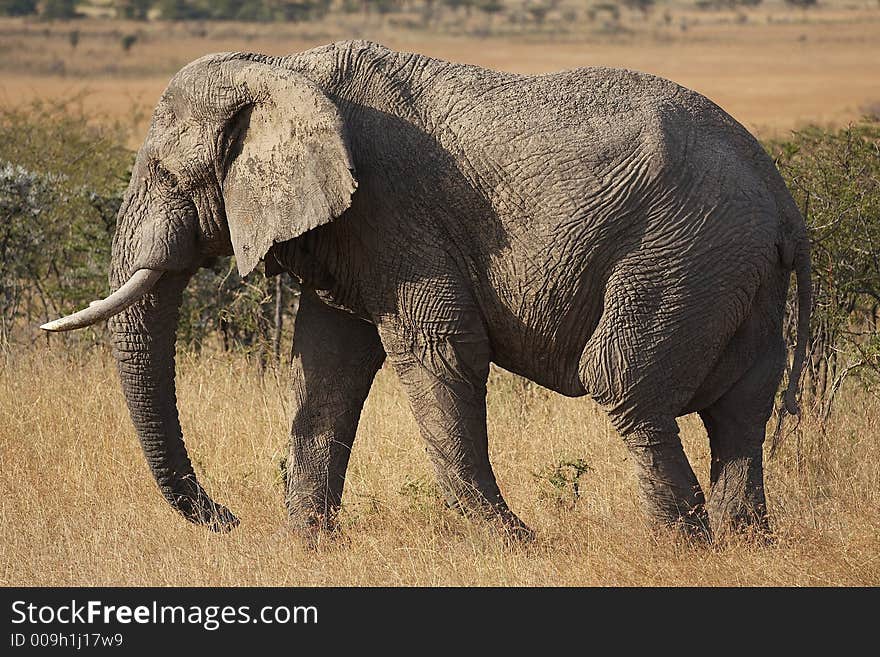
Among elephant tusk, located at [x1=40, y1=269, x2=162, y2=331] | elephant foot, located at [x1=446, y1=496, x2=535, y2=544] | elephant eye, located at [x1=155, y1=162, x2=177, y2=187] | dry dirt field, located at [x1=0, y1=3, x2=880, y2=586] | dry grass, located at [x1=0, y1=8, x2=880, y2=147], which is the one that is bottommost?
dry grass, located at [x1=0, y1=8, x2=880, y2=147]

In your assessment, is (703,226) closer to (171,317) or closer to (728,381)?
(728,381)

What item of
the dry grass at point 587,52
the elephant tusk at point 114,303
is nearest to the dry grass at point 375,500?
the elephant tusk at point 114,303

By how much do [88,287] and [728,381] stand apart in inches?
224

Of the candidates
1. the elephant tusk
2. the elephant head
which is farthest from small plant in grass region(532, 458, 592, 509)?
the elephant tusk

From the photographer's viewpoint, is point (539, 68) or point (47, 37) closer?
point (539, 68)

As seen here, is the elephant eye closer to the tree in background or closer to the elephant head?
the elephant head

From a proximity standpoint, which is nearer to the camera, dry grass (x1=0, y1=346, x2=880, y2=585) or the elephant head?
the elephant head

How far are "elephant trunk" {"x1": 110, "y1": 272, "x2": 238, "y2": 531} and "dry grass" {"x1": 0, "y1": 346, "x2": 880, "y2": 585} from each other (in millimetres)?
324

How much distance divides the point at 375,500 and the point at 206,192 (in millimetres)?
1908

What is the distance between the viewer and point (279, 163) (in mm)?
5902

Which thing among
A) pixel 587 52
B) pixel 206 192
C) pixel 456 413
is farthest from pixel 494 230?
pixel 587 52

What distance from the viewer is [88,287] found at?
10.4 meters

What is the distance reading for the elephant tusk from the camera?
238 inches

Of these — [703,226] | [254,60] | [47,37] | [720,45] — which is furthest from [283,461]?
[720,45]
